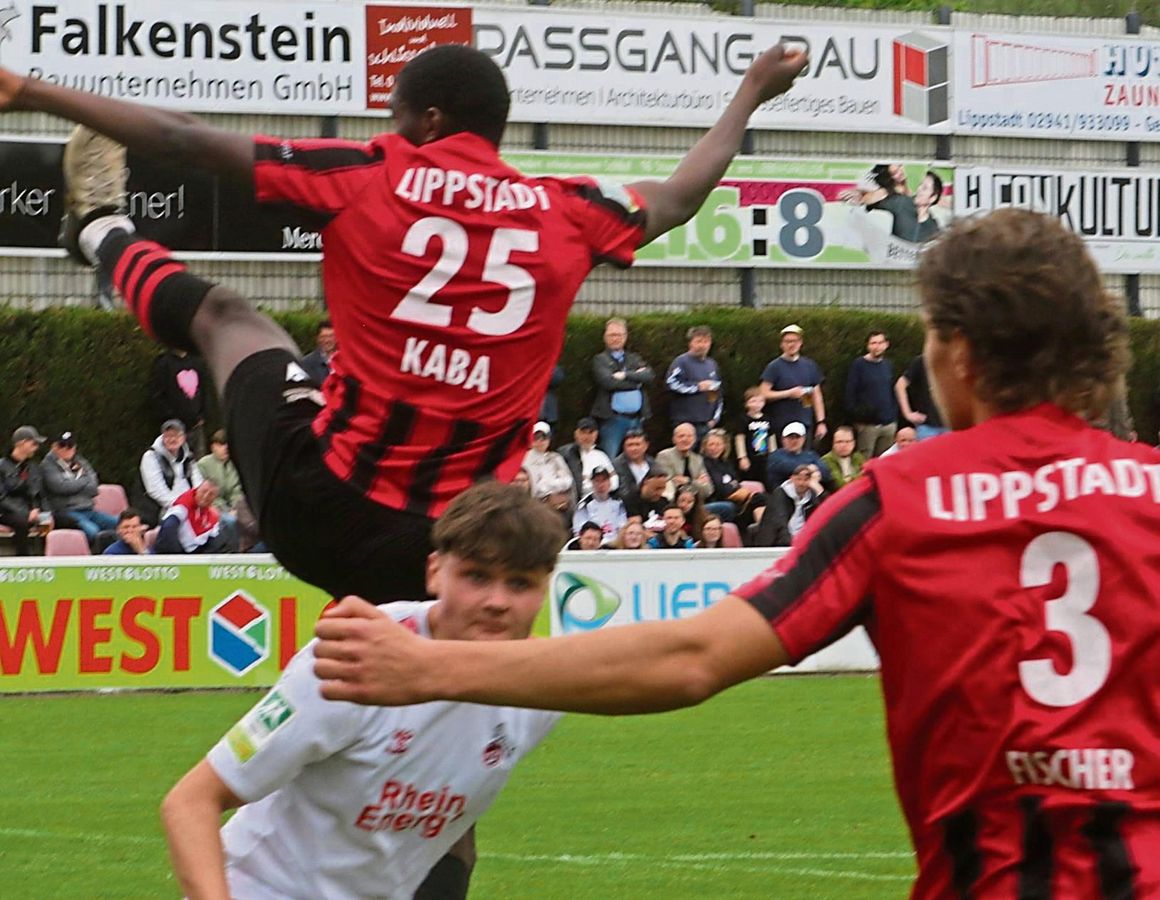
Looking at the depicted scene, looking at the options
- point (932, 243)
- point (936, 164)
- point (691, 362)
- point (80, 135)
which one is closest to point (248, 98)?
point (691, 362)

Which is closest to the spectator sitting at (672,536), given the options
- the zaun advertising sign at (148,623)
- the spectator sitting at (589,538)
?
the spectator sitting at (589,538)

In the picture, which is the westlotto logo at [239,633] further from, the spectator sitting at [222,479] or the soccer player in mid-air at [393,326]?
the soccer player in mid-air at [393,326]

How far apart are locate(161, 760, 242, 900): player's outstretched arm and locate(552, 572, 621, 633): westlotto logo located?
11.9 m

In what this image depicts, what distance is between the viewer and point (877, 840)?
9094 mm

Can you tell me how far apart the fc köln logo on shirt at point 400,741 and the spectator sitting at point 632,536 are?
13.3 meters

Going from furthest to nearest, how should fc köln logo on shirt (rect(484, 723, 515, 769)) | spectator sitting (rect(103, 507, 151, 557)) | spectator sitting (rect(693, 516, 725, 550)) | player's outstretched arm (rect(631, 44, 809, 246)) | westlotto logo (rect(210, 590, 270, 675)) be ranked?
spectator sitting (rect(693, 516, 725, 550)) < spectator sitting (rect(103, 507, 151, 557)) < westlotto logo (rect(210, 590, 270, 675)) < player's outstretched arm (rect(631, 44, 809, 246)) < fc köln logo on shirt (rect(484, 723, 515, 769))

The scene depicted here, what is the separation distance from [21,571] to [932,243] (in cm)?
1236

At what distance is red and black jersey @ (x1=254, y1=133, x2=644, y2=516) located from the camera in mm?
5238

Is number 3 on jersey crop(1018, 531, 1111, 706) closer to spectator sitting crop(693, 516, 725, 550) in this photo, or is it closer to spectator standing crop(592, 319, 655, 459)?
spectator sitting crop(693, 516, 725, 550)

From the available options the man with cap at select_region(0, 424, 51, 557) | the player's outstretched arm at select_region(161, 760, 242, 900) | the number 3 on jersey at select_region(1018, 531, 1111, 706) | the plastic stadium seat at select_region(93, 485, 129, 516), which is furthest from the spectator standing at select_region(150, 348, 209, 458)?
the number 3 on jersey at select_region(1018, 531, 1111, 706)

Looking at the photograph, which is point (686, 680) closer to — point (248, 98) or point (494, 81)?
point (494, 81)

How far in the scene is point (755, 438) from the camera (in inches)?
810

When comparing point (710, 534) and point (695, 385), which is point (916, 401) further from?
point (710, 534)

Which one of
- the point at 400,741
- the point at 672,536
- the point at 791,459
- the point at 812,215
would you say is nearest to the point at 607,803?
the point at 400,741
